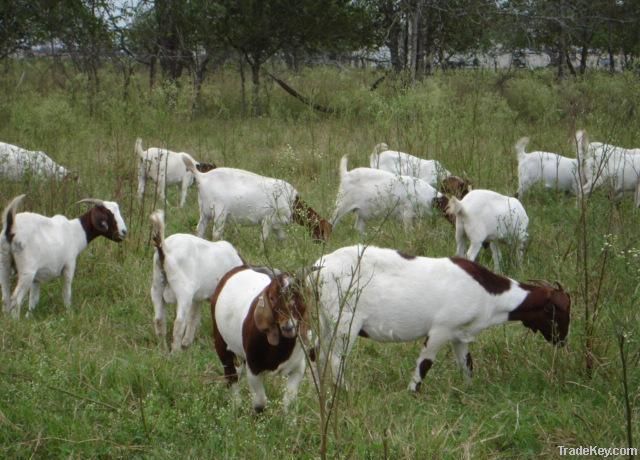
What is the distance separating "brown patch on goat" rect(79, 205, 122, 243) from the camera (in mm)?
7203

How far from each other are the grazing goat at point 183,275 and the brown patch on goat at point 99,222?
1.31 m

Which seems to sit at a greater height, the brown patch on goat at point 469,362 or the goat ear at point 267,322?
the goat ear at point 267,322

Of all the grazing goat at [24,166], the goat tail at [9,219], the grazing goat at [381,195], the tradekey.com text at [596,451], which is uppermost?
the goat tail at [9,219]

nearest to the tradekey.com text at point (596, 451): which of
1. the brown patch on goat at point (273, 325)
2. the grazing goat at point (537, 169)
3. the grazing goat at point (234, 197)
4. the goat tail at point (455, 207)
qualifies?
the brown patch on goat at point (273, 325)

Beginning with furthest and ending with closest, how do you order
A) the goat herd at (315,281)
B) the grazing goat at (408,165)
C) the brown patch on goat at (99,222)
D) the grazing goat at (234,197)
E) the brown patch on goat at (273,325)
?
the grazing goat at (408,165) < the grazing goat at (234,197) < the brown patch on goat at (99,222) < the goat herd at (315,281) < the brown patch on goat at (273,325)

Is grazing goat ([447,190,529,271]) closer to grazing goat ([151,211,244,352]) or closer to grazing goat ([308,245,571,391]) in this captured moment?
grazing goat ([308,245,571,391])

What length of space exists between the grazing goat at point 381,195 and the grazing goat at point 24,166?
9.53 ft

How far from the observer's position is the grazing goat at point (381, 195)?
8703 mm

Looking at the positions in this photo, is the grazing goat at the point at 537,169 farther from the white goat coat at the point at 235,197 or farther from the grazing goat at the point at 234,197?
the white goat coat at the point at 235,197

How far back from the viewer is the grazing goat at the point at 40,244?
21.0 feet

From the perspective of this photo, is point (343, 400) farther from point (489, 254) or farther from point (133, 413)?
point (489, 254)

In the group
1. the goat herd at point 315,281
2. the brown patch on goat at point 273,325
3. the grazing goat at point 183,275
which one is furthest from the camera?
the grazing goat at point 183,275

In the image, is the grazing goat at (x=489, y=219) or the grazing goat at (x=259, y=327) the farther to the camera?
the grazing goat at (x=489, y=219)

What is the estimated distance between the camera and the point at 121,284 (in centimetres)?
717
